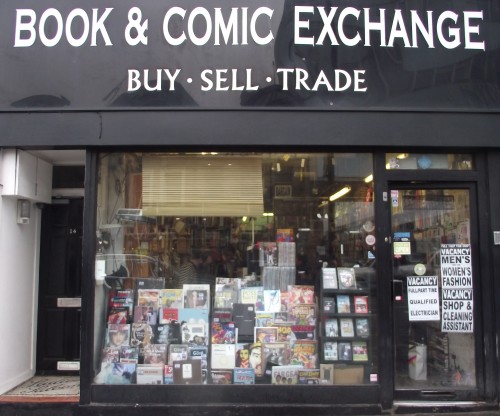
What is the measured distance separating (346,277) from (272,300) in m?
0.89

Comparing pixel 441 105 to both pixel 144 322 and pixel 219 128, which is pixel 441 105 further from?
pixel 144 322

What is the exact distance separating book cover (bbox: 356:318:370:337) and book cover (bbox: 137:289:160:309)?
89.7 inches

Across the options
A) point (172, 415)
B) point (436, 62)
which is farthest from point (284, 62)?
point (172, 415)

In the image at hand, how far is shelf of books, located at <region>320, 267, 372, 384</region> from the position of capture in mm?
5125

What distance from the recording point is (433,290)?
5223 millimetres

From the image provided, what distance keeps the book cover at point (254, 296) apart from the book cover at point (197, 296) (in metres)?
0.40

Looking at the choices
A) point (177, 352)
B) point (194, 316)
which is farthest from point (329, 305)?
point (177, 352)

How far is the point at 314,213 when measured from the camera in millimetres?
5355

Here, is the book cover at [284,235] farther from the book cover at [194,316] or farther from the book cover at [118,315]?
the book cover at [118,315]

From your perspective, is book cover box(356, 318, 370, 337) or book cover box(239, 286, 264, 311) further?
book cover box(239, 286, 264, 311)

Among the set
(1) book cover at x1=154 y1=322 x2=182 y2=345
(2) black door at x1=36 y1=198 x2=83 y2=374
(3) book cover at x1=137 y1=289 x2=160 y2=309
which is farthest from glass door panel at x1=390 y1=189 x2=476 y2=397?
(2) black door at x1=36 y1=198 x2=83 y2=374

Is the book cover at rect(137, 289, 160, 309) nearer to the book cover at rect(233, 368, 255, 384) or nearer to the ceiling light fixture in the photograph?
the book cover at rect(233, 368, 255, 384)

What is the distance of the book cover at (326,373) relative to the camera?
509cm

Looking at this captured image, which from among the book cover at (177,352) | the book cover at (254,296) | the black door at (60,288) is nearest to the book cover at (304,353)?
the book cover at (254,296)
